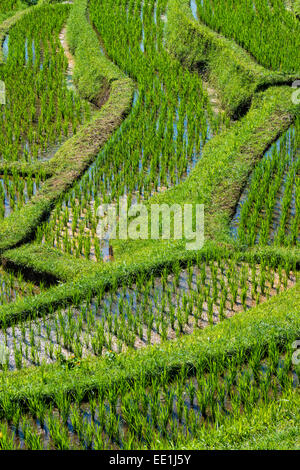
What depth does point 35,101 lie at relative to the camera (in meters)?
11.7

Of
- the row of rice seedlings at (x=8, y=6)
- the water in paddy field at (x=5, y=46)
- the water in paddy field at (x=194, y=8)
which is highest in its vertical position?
the row of rice seedlings at (x=8, y=6)

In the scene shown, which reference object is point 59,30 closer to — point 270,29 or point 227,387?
point 270,29

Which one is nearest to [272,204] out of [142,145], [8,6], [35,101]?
[142,145]

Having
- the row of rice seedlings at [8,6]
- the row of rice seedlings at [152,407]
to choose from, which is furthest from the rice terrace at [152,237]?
the row of rice seedlings at [8,6]

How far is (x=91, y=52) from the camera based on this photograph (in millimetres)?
13328

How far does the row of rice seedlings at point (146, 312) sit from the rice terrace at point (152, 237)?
2 centimetres

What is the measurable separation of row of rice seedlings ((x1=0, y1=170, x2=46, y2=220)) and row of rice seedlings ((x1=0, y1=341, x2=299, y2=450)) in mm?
3733

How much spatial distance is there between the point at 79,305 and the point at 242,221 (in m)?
2.21

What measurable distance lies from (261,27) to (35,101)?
482 cm

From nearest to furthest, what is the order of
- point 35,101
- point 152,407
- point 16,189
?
point 152,407 → point 16,189 → point 35,101

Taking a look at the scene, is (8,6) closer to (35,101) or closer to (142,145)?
(35,101)

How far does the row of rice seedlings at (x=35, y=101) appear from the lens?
10305 millimetres

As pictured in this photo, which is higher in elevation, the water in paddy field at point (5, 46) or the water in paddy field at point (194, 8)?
the water in paddy field at point (194, 8)

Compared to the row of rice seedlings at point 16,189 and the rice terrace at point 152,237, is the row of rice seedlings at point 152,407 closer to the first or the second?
the rice terrace at point 152,237
